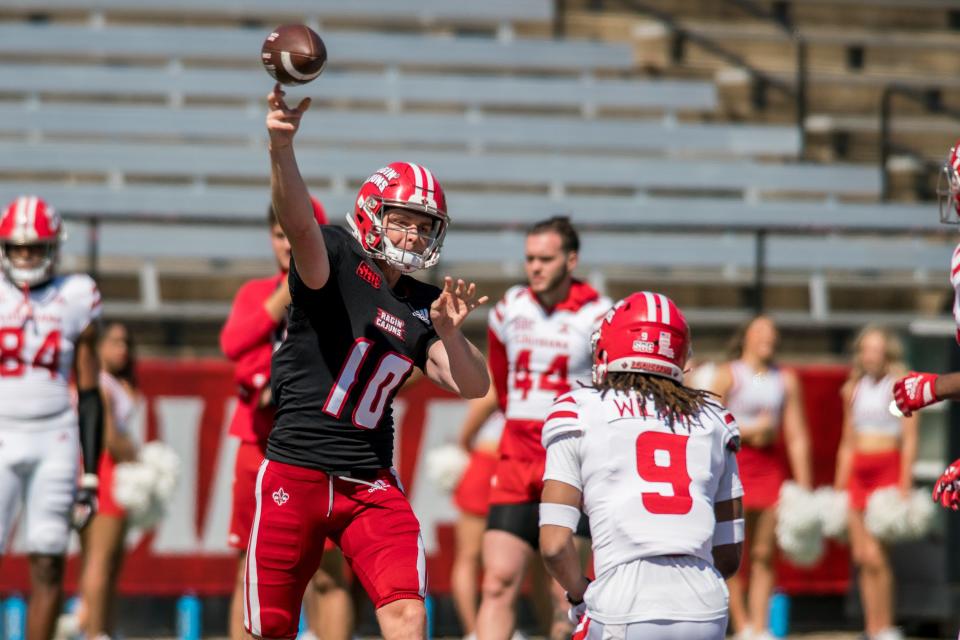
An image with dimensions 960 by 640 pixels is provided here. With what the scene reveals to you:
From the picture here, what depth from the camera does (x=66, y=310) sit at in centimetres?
692

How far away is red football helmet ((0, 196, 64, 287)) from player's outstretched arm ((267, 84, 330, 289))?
265 cm

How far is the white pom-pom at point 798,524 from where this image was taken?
A: 30.4 feet

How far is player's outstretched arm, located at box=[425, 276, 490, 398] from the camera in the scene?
470cm

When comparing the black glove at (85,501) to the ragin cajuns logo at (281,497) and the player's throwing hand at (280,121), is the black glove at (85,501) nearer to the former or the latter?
the ragin cajuns logo at (281,497)

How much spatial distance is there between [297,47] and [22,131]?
9233 mm

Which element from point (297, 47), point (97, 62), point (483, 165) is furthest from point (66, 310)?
point (97, 62)

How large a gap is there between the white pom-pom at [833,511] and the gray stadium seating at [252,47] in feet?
19.4

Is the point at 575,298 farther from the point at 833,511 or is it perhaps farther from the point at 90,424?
the point at 833,511

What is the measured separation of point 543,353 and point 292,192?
9.35 feet

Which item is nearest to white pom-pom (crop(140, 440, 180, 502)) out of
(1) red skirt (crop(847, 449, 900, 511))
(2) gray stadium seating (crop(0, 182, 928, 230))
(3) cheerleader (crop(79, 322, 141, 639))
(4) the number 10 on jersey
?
(3) cheerleader (crop(79, 322, 141, 639))

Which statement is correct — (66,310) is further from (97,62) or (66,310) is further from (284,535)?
(97,62)

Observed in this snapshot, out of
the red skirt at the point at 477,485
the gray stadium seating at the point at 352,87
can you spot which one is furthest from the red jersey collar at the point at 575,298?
the gray stadium seating at the point at 352,87

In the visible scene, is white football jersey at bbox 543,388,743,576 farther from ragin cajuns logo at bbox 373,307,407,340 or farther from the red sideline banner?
the red sideline banner

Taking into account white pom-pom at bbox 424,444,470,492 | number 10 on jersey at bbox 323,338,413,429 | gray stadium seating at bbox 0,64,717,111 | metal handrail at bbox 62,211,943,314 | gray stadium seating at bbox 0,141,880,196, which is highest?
gray stadium seating at bbox 0,64,717,111
